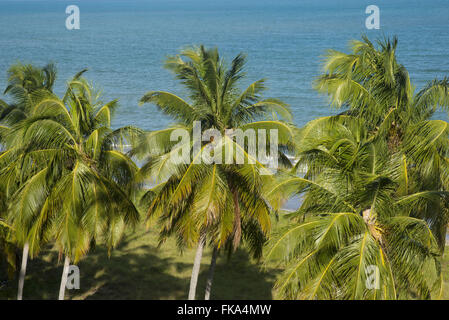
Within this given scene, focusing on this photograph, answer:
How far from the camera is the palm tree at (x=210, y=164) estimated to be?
1290cm

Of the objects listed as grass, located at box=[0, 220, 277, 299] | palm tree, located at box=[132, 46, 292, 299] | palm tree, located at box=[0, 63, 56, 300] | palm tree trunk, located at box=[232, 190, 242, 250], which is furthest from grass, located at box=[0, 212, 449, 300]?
palm tree trunk, located at box=[232, 190, 242, 250]

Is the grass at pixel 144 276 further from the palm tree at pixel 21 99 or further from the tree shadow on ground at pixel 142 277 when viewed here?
the palm tree at pixel 21 99

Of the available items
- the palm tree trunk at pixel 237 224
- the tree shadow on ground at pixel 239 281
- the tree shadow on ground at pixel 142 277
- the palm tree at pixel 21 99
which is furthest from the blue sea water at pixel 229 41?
the palm tree trunk at pixel 237 224

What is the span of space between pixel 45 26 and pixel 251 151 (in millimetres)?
133002

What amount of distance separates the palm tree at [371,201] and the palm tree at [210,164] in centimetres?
114

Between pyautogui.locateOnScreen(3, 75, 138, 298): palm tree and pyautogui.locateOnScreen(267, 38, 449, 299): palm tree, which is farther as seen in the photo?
pyautogui.locateOnScreen(3, 75, 138, 298): palm tree

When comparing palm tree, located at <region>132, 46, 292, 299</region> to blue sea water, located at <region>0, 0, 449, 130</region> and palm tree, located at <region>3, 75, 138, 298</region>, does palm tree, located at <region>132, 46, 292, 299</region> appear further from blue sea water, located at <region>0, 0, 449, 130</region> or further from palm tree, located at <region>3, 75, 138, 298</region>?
blue sea water, located at <region>0, 0, 449, 130</region>

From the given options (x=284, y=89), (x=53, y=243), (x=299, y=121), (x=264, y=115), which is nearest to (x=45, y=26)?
(x=284, y=89)

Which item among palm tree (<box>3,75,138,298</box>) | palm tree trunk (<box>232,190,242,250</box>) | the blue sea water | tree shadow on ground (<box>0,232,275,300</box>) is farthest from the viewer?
the blue sea water

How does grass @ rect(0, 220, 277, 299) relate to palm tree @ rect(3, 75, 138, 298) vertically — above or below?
below

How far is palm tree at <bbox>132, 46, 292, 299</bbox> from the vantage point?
1290 cm

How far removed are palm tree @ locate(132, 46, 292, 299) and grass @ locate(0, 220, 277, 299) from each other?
4149 mm
